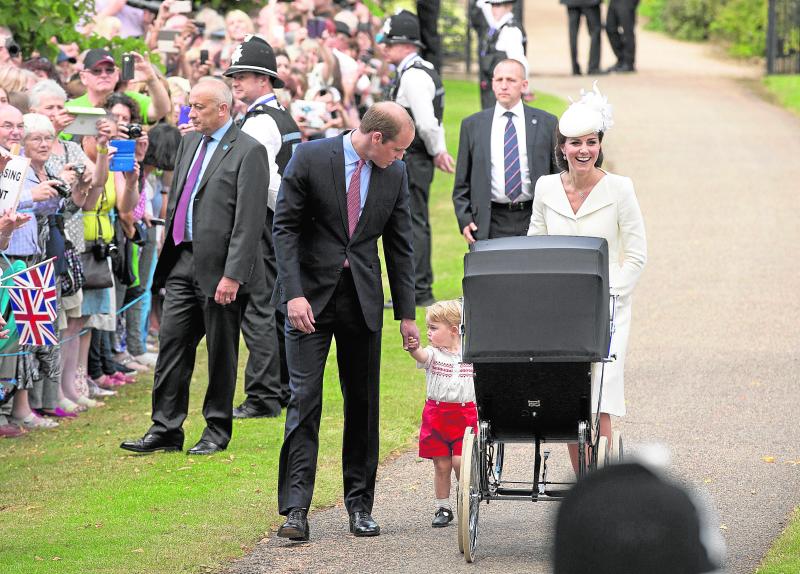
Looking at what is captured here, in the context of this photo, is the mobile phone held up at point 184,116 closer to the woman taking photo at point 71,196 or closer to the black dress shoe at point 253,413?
the woman taking photo at point 71,196

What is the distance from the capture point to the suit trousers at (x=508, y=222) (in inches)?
404

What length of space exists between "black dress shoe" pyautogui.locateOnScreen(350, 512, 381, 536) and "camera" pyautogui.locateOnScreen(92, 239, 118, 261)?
415 centimetres

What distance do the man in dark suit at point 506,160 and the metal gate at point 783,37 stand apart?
18.4 metres

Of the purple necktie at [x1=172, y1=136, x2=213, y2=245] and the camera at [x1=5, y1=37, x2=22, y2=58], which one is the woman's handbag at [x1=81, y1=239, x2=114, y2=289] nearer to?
the purple necktie at [x1=172, y1=136, x2=213, y2=245]

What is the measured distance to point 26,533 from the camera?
746cm

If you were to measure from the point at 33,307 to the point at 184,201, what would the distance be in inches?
44.1

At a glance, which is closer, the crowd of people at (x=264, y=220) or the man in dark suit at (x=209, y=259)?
the crowd of people at (x=264, y=220)

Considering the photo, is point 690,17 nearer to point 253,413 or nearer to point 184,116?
point 184,116

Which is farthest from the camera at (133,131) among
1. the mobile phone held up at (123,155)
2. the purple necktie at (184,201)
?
the purple necktie at (184,201)

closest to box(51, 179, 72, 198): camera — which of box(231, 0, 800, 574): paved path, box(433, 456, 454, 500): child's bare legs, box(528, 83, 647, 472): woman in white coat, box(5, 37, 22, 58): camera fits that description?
box(5, 37, 22, 58): camera

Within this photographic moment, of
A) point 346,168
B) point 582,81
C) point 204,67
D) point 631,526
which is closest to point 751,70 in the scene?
point 582,81

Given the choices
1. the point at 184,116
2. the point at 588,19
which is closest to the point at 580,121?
the point at 184,116

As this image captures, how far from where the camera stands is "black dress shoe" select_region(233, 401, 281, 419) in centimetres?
1051

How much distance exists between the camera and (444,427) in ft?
25.0
